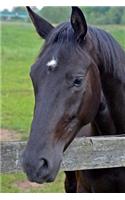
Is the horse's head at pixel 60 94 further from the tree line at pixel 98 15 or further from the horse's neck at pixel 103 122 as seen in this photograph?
the tree line at pixel 98 15

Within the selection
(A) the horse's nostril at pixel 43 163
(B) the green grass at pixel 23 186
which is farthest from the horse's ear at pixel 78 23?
(B) the green grass at pixel 23 186

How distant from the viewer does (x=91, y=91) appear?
238 centimetres

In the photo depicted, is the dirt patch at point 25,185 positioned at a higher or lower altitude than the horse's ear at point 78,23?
lower

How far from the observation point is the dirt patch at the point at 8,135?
302 inches

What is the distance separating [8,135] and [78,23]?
5810 mm

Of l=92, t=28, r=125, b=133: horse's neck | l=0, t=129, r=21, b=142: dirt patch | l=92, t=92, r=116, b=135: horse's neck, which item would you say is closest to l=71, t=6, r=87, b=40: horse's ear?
l=92, t=28, r=125, b=133: horse's neck

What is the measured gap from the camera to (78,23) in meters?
2.36

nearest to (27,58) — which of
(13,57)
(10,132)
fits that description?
(13,57)

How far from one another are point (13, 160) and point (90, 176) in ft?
2.17

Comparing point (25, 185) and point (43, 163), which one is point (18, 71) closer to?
point (25, 185)

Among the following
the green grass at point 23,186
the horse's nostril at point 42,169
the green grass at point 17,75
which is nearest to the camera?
the horse's nostril at point 42,169

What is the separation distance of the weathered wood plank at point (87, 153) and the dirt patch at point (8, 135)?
511cm

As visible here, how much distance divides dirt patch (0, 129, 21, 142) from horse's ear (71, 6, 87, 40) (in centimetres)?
536

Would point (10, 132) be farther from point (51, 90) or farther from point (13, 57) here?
point (13, 57)
